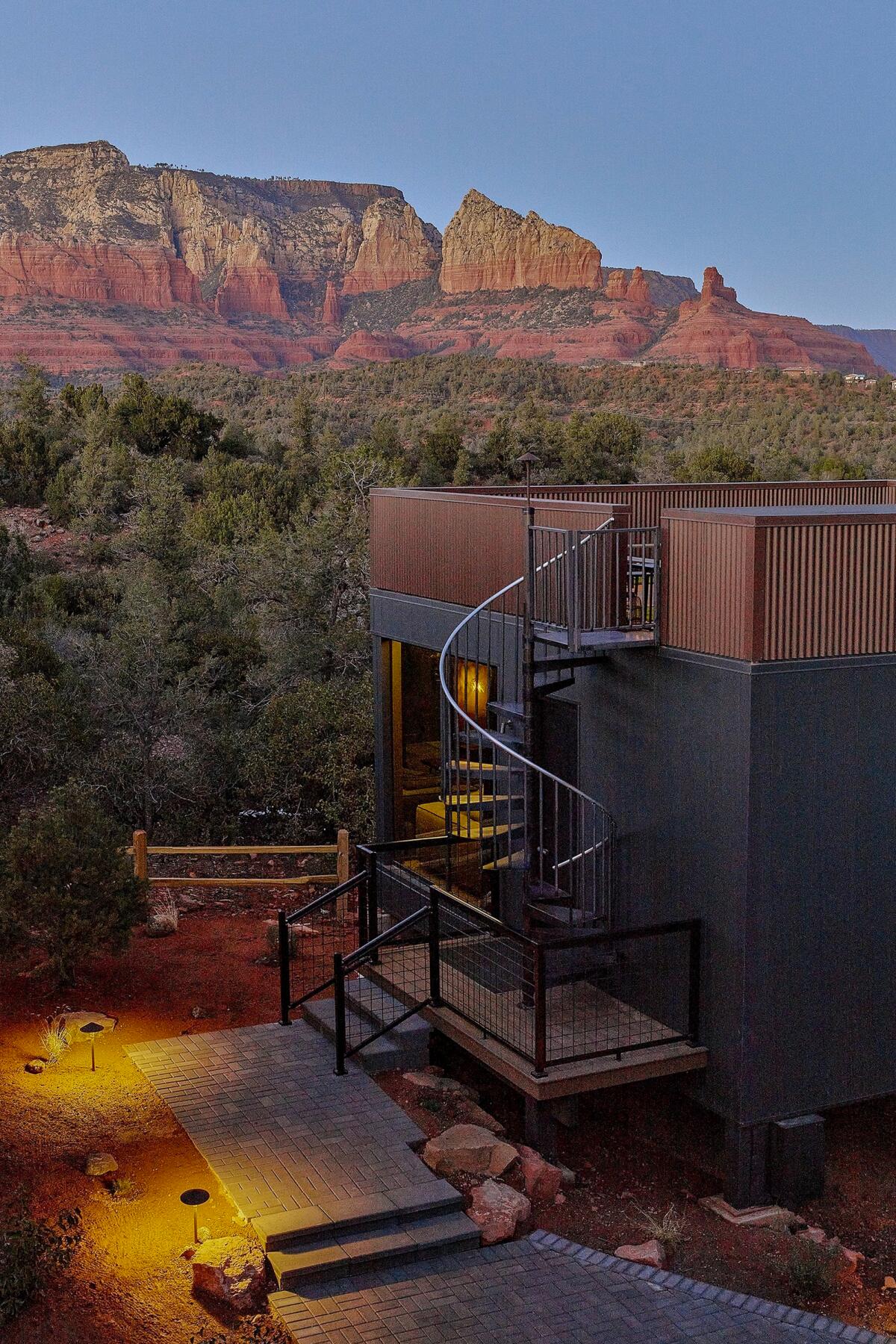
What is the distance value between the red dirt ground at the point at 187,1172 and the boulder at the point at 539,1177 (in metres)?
0.10

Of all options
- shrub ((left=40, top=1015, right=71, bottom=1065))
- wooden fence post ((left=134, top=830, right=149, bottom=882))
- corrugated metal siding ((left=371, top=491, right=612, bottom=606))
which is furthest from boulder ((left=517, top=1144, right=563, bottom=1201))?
wooden fence post ((left=134, top=830, right=149, bottom=882))

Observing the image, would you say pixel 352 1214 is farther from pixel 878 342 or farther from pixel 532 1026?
pixel 878 342

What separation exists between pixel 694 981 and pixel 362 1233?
2.47 metres

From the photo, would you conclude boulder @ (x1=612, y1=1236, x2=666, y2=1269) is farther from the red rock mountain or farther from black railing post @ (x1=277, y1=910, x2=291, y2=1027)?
the red rock mountain

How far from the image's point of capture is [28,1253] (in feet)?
18.8

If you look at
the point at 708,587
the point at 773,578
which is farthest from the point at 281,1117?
the point at 773,578

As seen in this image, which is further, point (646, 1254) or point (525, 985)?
point (525, 985)

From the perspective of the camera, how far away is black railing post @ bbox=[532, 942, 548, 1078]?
23.8 ft

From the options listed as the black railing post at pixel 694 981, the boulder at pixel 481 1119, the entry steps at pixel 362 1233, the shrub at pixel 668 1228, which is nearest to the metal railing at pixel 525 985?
the black railing post at pixel 694 981

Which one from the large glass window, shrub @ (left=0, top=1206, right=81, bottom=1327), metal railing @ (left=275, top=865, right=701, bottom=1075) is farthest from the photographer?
the large glass window

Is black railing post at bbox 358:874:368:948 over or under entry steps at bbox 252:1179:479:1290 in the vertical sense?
over

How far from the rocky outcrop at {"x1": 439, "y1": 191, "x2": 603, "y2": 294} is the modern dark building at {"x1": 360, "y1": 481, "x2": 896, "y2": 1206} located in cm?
7569

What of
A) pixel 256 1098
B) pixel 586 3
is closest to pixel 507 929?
pixel 256 1098

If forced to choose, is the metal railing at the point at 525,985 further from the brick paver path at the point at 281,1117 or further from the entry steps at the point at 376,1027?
the brick paver path at the point at 281,1117
